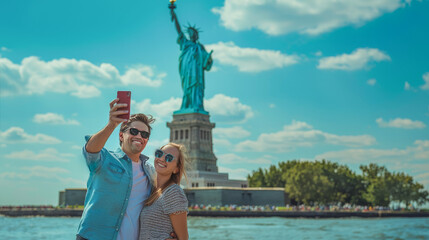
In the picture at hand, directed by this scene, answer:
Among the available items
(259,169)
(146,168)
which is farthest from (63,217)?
(146,168)

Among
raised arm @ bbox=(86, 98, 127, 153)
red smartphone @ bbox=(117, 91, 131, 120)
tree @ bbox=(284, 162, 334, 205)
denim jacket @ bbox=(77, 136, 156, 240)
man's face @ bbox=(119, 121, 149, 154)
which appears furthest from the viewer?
tree @ bbox=(284, 162, 334, 205)

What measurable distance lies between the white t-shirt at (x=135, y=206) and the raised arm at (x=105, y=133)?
25.7 inches

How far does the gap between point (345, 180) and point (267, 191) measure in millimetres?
15793

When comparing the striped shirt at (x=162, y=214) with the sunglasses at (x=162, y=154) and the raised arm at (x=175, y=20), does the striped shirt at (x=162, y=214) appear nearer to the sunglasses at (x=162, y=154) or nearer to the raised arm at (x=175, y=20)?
the sunglasses at (x=162, y=154)

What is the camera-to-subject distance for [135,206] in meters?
5.57

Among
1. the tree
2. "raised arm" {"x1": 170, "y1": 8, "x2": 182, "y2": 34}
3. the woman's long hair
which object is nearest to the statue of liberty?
"raised arm" {"x1": 170, "y1": 8, "x2": 182, "y2": 34}

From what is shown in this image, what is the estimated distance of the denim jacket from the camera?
17.5ft

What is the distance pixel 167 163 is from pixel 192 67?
64.4m

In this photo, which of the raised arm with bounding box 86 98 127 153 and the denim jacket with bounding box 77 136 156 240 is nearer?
the raised arm with bounding box 86 98 127 153

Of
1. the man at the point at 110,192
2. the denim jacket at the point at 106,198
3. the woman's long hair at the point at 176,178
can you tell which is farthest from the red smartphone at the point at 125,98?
the woman's long hair at the point at 176,178

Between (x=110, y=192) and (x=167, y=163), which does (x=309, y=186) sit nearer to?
(x=167, y=163)

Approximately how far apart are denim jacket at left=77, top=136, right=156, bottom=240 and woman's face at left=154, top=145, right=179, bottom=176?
44cm

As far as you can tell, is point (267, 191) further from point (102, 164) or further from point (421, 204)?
→ point (102, 164)

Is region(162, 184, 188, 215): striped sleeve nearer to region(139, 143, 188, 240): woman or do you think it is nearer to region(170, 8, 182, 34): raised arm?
region(139, 143, 188, 240): woman
